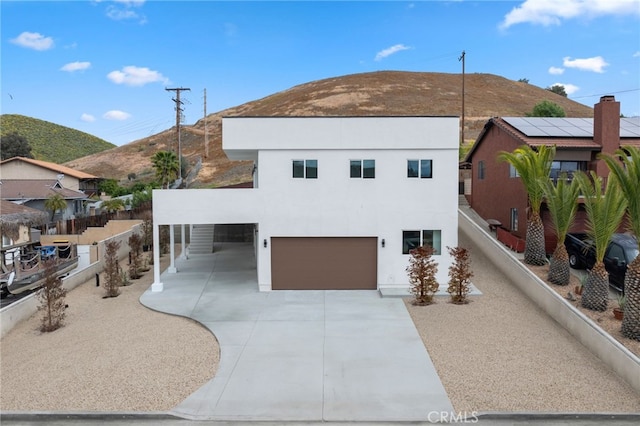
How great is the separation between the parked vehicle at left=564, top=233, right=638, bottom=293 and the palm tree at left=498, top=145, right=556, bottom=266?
1495 mm

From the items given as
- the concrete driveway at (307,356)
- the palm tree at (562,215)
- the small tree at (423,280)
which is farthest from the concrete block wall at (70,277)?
the palm tree at (562,215)

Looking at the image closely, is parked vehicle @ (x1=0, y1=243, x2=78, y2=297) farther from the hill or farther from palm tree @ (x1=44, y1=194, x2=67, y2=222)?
the hill

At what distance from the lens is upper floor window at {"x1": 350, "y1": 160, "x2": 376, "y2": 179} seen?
1680 cm

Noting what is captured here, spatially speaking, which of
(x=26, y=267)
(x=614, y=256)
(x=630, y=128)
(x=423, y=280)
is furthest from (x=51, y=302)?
(x=630, y=128)

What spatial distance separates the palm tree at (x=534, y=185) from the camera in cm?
1642

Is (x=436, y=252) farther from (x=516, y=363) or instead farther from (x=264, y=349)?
(x=264, y=349)

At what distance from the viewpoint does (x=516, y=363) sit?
1040cm

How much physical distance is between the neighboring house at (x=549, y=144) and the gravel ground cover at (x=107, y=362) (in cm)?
1593

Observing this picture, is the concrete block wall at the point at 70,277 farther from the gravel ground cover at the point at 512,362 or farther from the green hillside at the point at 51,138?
the green hillside at the point at 51,138

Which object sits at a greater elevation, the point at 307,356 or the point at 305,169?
the point at 305,169

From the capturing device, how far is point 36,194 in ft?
107

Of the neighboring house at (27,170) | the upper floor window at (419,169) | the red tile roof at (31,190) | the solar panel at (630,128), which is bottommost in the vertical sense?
the red tile roof at (31,190)

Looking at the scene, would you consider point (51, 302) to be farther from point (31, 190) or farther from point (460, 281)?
point (31, 190)

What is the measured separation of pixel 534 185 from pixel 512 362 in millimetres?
8360
